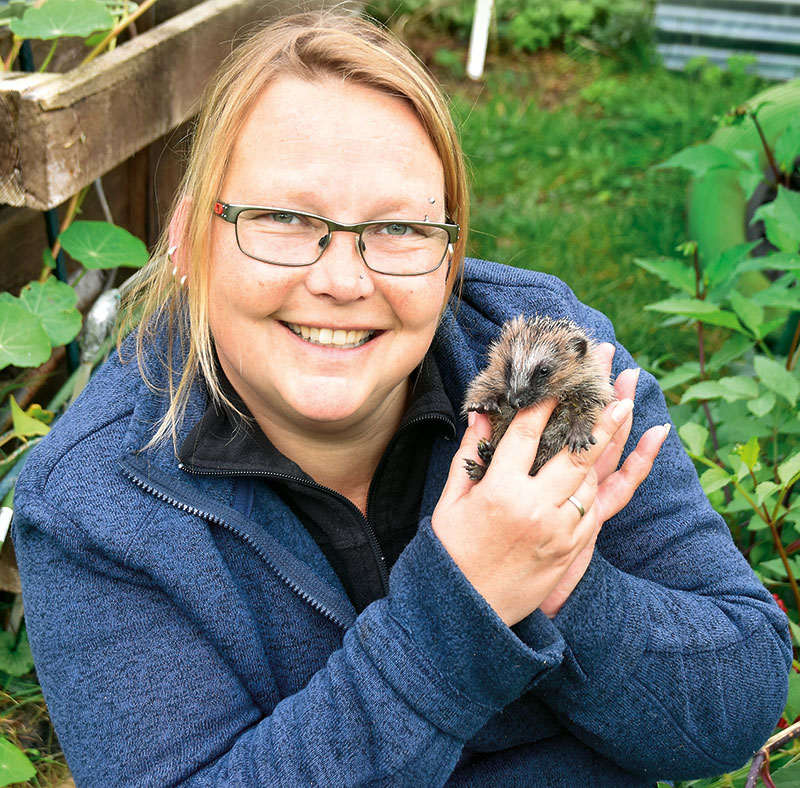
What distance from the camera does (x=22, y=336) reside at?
2.74 metres

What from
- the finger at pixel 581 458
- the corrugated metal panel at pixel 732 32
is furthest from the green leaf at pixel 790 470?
the corrugated metal panel at pixel 732 32

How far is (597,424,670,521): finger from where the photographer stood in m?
1.97

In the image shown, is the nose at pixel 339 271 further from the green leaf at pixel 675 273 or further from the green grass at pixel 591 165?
the green grass at pixel 591 165

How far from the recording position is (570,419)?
2.02 m

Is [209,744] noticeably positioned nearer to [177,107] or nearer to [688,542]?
[688,542]

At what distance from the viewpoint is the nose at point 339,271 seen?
6.19 feet

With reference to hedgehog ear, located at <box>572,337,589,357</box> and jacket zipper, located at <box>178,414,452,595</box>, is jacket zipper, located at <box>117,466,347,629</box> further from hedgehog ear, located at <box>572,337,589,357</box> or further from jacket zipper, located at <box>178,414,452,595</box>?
hedgehog ear, located at <box>572,337,589,357</box>

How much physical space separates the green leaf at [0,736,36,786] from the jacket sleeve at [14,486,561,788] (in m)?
0.50

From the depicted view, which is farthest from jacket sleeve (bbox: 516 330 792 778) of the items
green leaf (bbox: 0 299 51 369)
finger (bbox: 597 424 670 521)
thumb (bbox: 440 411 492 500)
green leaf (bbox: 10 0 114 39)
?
green leaf (bbox: 10 0 114 39)

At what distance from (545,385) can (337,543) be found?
2.11ft

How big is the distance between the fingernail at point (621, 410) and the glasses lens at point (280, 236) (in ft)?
2.39

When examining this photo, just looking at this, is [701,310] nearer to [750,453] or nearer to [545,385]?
[750,453]

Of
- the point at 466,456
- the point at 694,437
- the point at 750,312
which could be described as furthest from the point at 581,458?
the point at 750,312

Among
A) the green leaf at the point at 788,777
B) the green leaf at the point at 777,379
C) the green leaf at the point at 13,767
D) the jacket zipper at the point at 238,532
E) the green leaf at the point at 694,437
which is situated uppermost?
the green leaf at the point at 777,379
